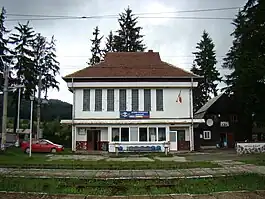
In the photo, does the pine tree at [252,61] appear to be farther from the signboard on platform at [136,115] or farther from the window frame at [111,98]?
the window frame at [111,98]

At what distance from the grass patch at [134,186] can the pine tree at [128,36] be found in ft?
155

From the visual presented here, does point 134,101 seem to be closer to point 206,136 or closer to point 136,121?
point 136,121

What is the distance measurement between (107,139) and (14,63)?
22.5 metres

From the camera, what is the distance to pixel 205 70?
2689 inches

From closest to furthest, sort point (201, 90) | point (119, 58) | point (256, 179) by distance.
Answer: point (256, 179) < point (119, 58) < point (201, 90)

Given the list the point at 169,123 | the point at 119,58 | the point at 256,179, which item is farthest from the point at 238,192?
the point at 119,58

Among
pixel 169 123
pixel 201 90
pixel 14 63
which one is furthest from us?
pixel 201 90

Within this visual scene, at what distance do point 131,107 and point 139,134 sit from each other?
2941 millimetres

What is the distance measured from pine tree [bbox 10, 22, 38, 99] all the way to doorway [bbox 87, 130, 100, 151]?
1699 cm

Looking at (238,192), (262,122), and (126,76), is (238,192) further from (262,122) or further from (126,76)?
(262,122)

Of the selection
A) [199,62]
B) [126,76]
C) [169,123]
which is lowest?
[169,123]

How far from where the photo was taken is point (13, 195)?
9.70 metres

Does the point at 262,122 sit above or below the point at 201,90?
below

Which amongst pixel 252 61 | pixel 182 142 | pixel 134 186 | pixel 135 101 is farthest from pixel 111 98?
pixel 134 186
